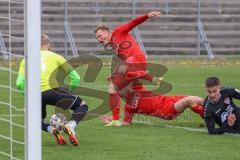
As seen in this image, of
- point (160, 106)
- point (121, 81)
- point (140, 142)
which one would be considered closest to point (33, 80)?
point (140, 142)

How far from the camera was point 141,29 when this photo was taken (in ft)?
107

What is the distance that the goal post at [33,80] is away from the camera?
21.9 ft

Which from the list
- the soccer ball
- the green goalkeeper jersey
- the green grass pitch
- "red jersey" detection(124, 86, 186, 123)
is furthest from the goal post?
"red jersey" detection(124, 86, 186, 123)

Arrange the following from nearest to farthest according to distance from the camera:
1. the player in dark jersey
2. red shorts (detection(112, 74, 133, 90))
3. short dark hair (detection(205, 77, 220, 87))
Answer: short dark hair (detection(205, 77, 220, 87)) < the player in dark jersey < red shorts (detection(112, 74, 133, 90))

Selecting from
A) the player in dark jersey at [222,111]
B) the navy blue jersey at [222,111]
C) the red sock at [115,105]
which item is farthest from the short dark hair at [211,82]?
the red sock at [115,105]

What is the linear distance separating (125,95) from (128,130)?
39.3 inches

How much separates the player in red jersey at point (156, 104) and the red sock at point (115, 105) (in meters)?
0.14

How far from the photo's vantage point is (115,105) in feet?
43.1

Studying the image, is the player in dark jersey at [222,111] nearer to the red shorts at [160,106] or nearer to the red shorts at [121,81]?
the red shorts at [160,106]

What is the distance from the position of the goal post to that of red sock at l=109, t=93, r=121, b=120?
617 cm

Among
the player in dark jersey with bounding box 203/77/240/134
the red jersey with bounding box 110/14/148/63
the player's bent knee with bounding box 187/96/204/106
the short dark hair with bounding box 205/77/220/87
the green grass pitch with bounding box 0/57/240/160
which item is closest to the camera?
the green grass pitch with bounding box 0/57/240/160

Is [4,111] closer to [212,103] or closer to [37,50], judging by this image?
[212,103]

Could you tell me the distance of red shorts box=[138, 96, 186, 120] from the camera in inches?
503

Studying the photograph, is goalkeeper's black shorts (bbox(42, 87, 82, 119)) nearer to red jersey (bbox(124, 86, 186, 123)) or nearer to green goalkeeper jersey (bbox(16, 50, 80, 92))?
green goalkeeper jersey (bbox(16, 50, 80, 92))
